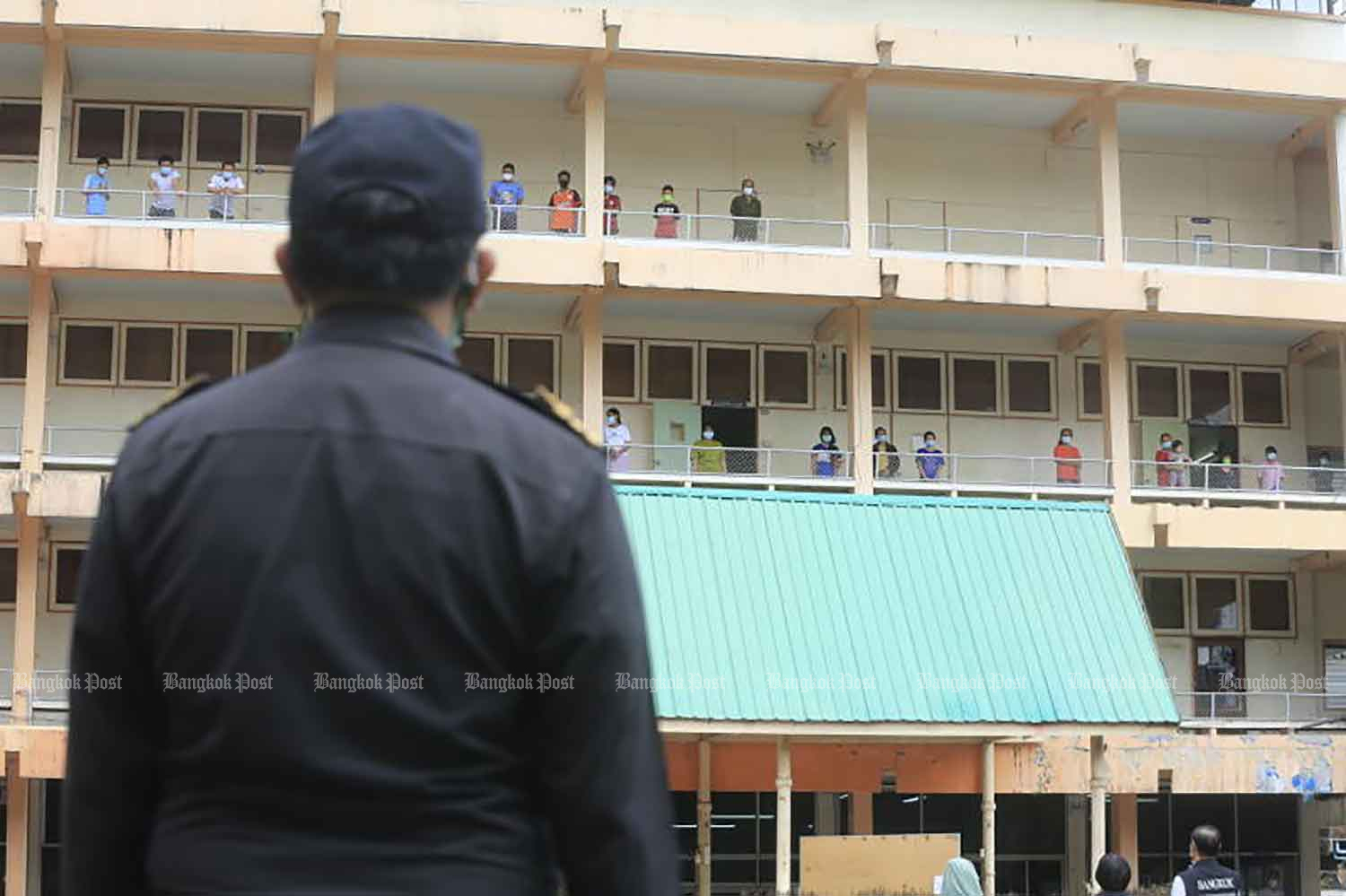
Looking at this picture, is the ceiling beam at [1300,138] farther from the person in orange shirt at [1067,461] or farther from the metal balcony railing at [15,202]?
the metal balcony railing at [15,202]

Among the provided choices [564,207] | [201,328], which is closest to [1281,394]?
[564,207]

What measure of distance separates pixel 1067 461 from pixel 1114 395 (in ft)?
4.83

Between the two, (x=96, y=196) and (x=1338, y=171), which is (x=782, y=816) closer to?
(x=96, y=196)

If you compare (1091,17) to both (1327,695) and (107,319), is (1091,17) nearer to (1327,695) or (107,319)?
(1327,695)

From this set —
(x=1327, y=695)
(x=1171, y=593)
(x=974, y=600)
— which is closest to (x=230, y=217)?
(x=974, y=600)

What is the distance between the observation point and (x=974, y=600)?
22.6m

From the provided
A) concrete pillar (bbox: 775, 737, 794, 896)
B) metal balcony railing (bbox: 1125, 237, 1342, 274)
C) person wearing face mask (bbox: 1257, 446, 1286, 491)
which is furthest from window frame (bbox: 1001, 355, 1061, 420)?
concrete pillar (bbox: 775, 737, 794, 896)

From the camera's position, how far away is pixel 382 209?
9.59 ft

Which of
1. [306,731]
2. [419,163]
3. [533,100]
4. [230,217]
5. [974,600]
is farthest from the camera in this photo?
[533,100]

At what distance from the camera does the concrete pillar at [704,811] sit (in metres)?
21.7

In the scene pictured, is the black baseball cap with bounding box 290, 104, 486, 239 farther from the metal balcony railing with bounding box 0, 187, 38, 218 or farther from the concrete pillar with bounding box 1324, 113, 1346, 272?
the concrete pillar with bounding box 1324, 113, 1346, 272

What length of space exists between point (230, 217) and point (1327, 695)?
19097mm

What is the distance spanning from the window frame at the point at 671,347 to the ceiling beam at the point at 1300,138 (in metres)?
10.7

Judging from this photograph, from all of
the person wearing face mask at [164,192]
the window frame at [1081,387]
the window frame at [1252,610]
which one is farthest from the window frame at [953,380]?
the person wearing face mask at [164,192]
